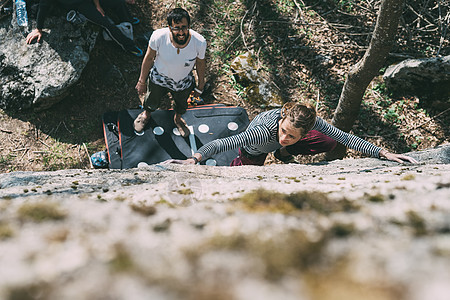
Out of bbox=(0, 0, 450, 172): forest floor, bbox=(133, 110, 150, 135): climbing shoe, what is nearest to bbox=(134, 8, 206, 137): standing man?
bbox=(133, 110, 150, 135): climbing shoe

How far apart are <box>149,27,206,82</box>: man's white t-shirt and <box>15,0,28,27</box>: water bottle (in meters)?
2.81

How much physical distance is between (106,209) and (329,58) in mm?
5693

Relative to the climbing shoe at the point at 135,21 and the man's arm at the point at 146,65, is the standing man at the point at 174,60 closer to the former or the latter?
the man's arm at the point at 146,65

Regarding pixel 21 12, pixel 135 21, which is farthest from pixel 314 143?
pixel 21 12

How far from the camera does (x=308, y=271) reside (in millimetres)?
636

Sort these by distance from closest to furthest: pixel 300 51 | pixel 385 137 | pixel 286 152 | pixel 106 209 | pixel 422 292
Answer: pixel 422 292 < pixel 106 209 < pixel 286 152 < pixel 385 137 < pixel 300 51

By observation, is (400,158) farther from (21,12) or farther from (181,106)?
(21,12)

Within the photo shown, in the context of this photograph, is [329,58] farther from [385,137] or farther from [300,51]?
[385,137]

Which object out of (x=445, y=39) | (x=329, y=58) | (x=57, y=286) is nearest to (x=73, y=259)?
(x=57, y=286)

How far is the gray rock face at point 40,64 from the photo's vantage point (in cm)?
488

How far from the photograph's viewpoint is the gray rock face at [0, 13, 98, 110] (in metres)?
4.88

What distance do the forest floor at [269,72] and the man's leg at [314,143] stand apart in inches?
58.2

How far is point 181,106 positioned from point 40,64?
8.56 ft

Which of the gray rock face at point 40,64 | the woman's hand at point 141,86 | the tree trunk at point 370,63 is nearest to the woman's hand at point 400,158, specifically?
the tree trunk at point 370,63
